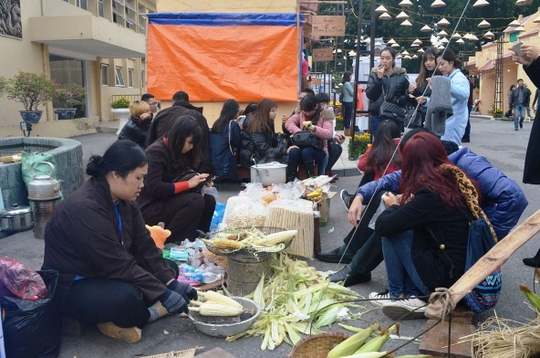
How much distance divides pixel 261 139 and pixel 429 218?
4884 millimetres

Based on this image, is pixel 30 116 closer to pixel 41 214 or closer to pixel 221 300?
pixel 41 214

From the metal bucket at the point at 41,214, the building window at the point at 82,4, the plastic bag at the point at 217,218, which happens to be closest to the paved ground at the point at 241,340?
the metal bucket at the point at 41,214

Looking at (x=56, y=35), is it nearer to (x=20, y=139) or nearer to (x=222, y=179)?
(x=20, y=139)

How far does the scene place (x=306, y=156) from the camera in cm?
803

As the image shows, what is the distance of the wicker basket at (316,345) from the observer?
2857mm

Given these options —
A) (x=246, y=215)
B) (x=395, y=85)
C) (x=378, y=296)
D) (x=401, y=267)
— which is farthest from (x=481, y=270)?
(x=395, y=85)

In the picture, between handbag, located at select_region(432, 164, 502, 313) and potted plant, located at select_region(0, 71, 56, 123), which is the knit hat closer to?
handbag, located at select_region(432, 164, 502, 313)

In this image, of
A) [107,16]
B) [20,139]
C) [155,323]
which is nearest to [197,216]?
[155,323]

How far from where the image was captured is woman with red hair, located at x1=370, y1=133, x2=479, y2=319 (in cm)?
352

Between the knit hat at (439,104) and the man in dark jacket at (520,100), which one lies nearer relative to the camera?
the knit hat at (439,104)

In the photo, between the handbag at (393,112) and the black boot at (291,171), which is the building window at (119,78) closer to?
the black boot at (291,171)

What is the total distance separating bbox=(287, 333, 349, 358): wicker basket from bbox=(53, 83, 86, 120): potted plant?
1457cm

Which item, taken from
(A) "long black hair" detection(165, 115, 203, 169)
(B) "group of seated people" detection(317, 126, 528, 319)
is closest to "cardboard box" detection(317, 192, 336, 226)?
(A) "long black hair" detection(165, 115, 203, 169)

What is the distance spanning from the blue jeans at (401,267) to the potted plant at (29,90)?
13.3m
